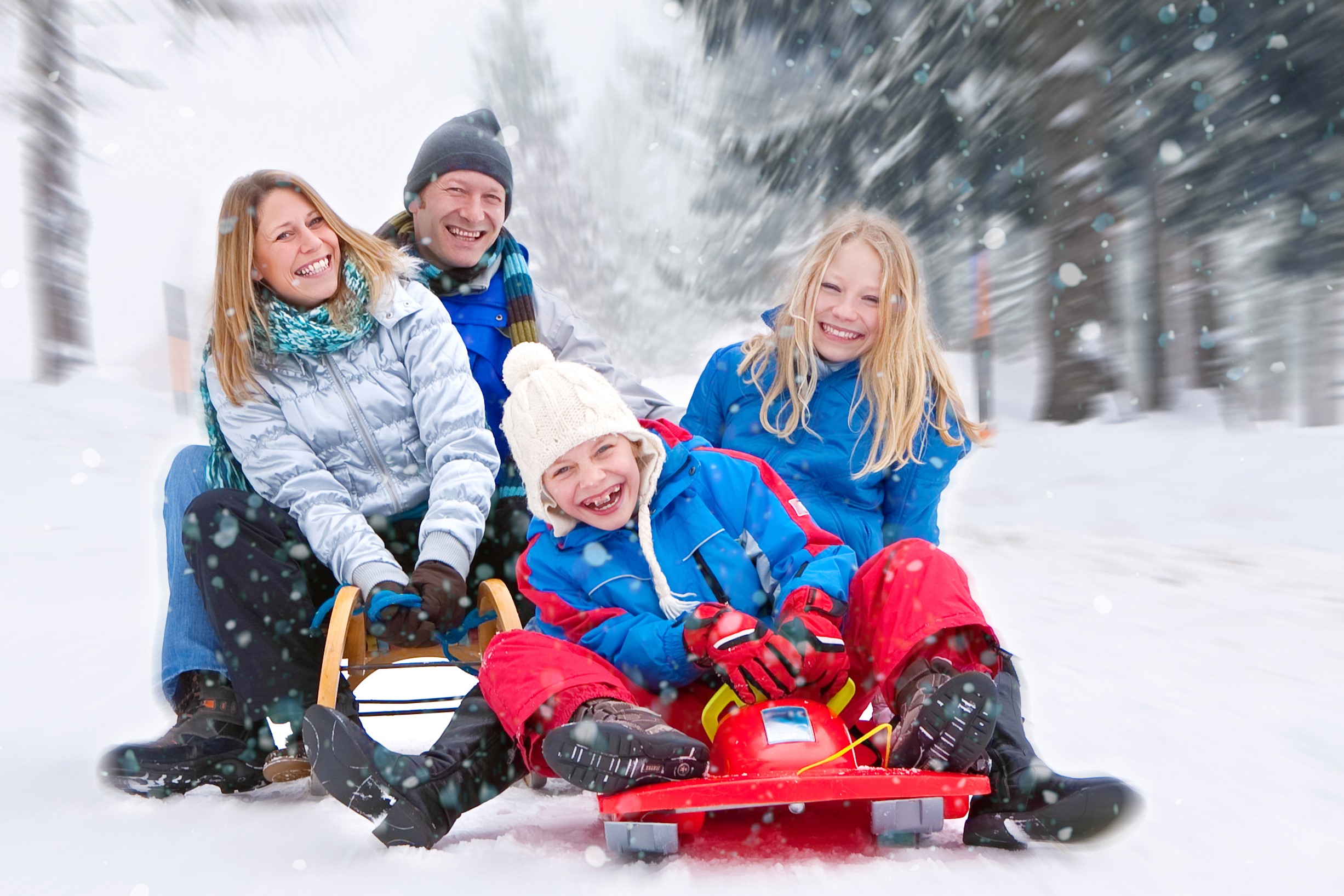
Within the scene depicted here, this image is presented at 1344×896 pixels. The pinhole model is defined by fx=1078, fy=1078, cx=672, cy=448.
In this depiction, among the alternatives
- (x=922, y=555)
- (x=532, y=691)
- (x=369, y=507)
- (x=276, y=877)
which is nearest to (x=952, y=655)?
(x=922, y=555)

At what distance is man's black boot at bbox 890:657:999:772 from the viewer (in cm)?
151

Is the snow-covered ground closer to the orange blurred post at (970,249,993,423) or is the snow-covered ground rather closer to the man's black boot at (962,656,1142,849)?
the man's black boot at (962,656,1142,849)

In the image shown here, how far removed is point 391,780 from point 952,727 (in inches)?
33.3

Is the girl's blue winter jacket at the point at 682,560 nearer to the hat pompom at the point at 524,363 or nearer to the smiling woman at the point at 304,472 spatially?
the smiling woman at the point at 304,472

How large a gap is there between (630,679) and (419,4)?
1869 centimetres

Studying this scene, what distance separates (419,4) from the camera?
1830cm

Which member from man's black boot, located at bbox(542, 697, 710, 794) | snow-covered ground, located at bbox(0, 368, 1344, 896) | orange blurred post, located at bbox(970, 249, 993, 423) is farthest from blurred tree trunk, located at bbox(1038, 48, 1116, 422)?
man's black boot, located at bbox(542, 697, 710, 794)

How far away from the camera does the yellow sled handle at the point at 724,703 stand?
1907mm

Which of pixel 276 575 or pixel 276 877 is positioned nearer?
pixel 276 877

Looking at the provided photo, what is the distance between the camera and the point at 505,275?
2.80 metres

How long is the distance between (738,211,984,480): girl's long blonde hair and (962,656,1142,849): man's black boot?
86 centimetres

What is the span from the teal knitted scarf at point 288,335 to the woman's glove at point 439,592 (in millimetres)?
533

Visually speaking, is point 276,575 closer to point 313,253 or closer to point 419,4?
point 313,253

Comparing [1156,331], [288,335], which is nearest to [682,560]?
[288,335]
